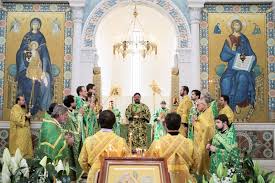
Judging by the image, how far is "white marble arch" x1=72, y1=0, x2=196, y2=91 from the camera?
1177 cm

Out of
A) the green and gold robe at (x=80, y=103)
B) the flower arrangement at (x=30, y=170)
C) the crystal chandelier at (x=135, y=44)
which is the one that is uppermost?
the crystal chandelier at (x=135, y=44)

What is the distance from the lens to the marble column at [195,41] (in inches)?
457

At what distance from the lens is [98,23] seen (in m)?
12.0

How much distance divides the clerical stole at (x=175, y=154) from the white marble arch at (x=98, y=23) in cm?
675

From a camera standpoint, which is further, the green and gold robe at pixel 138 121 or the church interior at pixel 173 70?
the church interior at pixel 173 70

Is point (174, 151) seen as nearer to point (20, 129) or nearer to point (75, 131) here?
point (75, 131)

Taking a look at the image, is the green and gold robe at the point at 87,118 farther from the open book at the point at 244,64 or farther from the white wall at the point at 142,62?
the white wall at the point at 142,62

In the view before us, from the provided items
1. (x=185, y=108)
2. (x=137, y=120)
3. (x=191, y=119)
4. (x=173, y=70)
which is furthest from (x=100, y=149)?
(x=173, y=70)

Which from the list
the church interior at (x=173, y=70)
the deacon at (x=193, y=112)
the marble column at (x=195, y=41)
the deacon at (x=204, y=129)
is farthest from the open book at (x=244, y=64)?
the deacon at (x=204, y=129)

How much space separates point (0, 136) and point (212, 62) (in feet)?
18.1

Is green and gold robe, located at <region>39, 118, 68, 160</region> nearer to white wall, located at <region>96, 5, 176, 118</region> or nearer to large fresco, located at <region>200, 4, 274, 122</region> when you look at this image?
large fresco, located at <region>200, 4, 274, 122</region>

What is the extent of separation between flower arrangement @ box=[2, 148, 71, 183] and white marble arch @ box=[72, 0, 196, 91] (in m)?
8.70

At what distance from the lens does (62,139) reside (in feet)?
20.0

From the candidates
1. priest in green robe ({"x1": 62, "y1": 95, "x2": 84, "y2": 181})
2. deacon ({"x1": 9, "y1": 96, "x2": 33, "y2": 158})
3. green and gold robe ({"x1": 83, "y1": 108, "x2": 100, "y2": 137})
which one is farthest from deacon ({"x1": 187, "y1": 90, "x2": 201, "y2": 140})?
deacon ({"x1": 9, "y1": 96, "x2": 33, "y2": 158})
